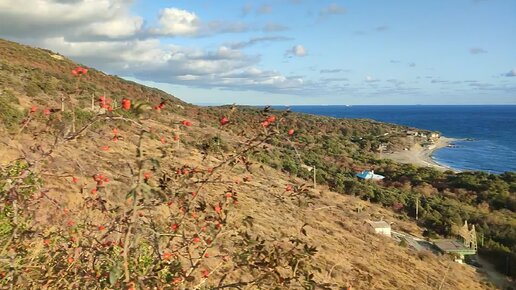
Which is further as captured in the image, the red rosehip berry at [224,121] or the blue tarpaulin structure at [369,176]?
the blue tarpaulin structure at [369,176]

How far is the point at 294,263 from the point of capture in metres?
2.58

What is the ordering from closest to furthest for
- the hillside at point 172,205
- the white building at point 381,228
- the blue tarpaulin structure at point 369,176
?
→ the hillside at point 172,205, the white building at point 381,228, the blue tarpaulin structure at point 369,176

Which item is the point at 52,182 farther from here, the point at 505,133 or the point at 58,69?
the point at 505,133

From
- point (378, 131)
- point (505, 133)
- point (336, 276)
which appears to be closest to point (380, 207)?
point (336, 276)

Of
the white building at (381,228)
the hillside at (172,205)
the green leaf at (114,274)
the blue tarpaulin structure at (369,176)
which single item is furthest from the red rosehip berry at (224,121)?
the blue tarpaulin structure at (369,176)

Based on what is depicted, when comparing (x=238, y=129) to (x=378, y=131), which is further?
(x=378, y=131)

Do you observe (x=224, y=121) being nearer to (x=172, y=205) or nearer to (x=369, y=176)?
(x=172, y=205)

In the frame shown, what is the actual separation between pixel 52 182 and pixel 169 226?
A: 9265 millimetres

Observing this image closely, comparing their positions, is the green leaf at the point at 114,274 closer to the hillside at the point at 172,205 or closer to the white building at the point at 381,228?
the hillside at the point at 172,205

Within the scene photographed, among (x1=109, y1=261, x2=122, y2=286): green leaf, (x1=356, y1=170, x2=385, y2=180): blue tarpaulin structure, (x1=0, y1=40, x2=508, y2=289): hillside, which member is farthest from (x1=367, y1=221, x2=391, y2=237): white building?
(x1=109, y1=261, x2=122, y2=286): green leaf

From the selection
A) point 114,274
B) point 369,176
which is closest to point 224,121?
point 114,274

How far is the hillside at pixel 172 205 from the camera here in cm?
260

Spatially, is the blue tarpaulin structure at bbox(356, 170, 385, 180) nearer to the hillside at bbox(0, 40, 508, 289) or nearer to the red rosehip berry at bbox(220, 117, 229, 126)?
the hillside at bbox(0, 40, 508, 289)

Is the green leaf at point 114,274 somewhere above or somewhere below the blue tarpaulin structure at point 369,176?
above
